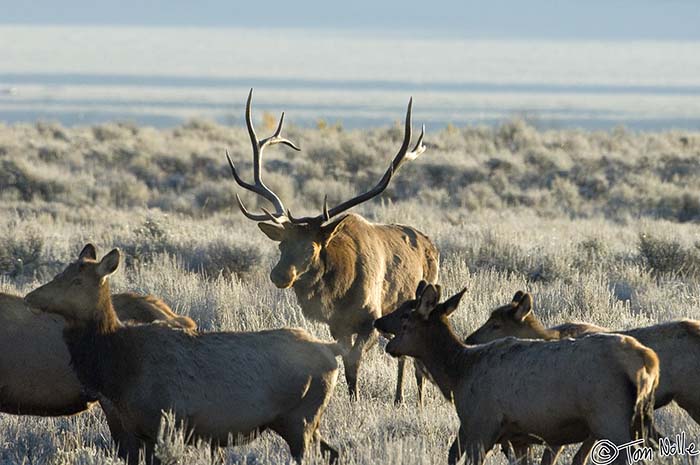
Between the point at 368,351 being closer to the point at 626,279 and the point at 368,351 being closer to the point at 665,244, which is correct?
the point at 626,279

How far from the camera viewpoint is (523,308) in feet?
28.9

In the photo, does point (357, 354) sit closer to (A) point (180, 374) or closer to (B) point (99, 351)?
(A) point (180, 374)

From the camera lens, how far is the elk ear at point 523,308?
876 centimetres

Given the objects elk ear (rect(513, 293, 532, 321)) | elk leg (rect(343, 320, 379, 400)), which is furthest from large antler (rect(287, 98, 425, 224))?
elk ear (rect(513, 293, 532, 321))

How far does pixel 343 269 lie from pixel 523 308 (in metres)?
2.51

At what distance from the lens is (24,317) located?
848cm

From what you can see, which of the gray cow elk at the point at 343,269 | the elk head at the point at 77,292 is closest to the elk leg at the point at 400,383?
the gray cow elk at the point at 343,269

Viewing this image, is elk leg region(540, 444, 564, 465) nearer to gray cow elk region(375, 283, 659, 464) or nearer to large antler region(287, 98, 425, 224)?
gray cow elk region(375, 283, 659, 464)

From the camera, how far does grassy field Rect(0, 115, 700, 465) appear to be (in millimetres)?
9328

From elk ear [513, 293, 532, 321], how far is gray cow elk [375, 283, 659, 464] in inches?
26.6

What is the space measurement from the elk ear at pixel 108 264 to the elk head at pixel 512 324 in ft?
8.55

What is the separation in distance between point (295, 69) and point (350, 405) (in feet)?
580

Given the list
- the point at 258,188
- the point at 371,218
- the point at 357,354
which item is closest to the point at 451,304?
the point at 357,354

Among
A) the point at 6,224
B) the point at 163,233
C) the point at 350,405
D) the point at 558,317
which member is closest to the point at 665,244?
the point at 558,317
